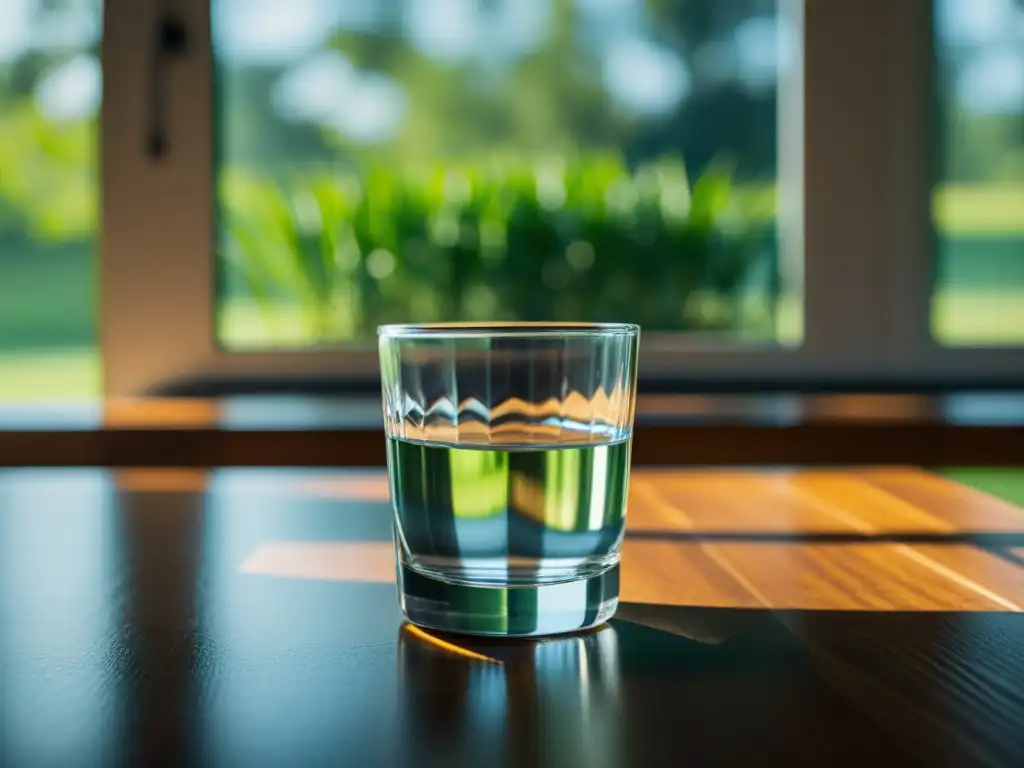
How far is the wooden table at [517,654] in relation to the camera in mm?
271

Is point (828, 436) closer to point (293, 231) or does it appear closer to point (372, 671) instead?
point (372, 671)

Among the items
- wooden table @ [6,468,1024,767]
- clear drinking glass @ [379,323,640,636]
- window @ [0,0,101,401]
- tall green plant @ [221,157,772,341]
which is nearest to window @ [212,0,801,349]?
tall green plant @ [221,157,772,341]

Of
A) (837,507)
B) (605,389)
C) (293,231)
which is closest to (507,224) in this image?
(293,231)

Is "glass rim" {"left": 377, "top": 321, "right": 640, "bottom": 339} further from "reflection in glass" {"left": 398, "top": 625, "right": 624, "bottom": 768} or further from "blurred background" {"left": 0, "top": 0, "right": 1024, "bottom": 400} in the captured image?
"blurred background" {"left": 0, "top": 0, "right": 1024, "bottom": 400}

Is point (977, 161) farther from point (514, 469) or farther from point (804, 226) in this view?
point (514, 469)

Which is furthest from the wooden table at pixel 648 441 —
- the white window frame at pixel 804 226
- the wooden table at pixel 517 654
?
the white window frame at pixel 804 226

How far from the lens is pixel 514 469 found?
367mm

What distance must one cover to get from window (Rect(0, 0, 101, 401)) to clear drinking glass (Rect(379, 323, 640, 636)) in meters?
1.73

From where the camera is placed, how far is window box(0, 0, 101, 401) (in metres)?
1.94

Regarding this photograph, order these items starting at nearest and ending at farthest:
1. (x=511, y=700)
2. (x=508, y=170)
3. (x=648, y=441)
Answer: (x=511, y=700), (x=648, y=441), (x=508, y=170)

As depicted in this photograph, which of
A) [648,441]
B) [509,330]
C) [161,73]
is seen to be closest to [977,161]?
[648,441]

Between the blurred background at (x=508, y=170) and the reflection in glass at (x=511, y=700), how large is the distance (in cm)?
164

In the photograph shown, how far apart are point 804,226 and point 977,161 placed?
1.06 ft

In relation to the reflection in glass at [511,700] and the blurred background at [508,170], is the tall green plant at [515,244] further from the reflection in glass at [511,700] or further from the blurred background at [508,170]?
the reflection in glass at [511,700]
